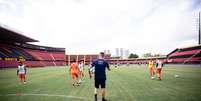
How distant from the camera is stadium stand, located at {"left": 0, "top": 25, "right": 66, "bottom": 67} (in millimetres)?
59519

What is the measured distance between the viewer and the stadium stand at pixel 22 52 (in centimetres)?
5952

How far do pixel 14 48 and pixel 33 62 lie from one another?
9594 mm

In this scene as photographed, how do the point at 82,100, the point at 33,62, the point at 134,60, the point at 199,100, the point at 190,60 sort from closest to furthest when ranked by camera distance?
the point at 199,100 → the point at 82,100 → the point at 190,60 → the point at 33,62 → the point at 134,60

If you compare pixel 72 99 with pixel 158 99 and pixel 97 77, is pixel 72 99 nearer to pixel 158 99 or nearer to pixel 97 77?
pixel 97 77

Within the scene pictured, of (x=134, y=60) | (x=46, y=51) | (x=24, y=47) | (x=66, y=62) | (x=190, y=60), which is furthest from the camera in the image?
(x=134, y=60)

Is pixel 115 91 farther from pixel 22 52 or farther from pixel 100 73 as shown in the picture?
pixel 22 52

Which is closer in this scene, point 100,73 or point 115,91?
point 100,73

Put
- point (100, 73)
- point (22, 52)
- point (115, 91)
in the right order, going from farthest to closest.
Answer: point (22, 52)
point (115, 91)
point (100, 73)

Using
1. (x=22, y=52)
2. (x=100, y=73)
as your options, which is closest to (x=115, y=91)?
(x=100, y=73)

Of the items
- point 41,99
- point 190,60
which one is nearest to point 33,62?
point 190,60

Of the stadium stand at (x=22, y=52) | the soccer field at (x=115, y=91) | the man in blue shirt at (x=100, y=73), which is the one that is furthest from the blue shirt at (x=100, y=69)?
the stadium stand at (x=22, y=52)

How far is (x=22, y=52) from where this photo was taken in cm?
7800

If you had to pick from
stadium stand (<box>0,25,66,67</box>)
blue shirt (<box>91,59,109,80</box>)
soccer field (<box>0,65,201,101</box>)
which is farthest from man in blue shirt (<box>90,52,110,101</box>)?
stadium stand (<box>0,25,66,67</box>)

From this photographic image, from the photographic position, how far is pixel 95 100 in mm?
10094
